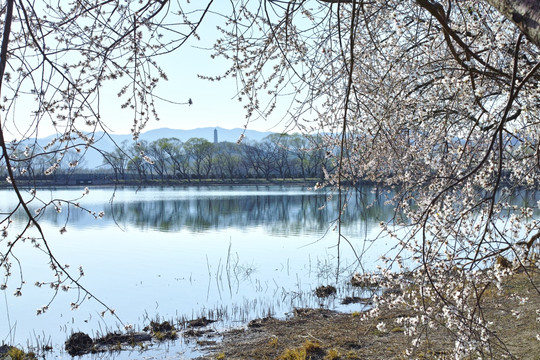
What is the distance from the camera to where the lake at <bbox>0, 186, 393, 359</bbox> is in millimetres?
9688

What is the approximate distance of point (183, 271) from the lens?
A: 14.0 meters

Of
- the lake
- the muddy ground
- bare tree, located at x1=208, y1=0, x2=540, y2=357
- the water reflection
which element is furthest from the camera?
the water reflection

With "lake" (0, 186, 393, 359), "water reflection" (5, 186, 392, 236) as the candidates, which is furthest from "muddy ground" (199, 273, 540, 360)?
"water reflection" (5, 186, 392, 236)

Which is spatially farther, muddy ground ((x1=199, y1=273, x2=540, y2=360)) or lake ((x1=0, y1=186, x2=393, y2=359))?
lake ((x1=0, y1=186, x2=393, y2=359))

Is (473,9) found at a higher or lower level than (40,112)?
higher

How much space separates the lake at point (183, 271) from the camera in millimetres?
9688

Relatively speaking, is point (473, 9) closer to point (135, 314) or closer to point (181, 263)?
point (135, 314)

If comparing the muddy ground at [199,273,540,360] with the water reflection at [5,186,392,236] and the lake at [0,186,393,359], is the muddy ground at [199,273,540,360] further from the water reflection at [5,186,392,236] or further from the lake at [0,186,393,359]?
the water reflection at [5,186,392,236]

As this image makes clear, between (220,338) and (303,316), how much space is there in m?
1.76

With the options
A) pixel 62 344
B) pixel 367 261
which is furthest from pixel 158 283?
pixel 367 261

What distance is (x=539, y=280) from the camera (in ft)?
29.9

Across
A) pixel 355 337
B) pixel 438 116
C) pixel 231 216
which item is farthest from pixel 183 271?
pixel 231 216

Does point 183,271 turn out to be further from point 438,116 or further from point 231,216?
point 231,216

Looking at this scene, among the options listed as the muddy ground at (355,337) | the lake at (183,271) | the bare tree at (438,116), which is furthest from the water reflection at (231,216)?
the bare tree at (438,116)
